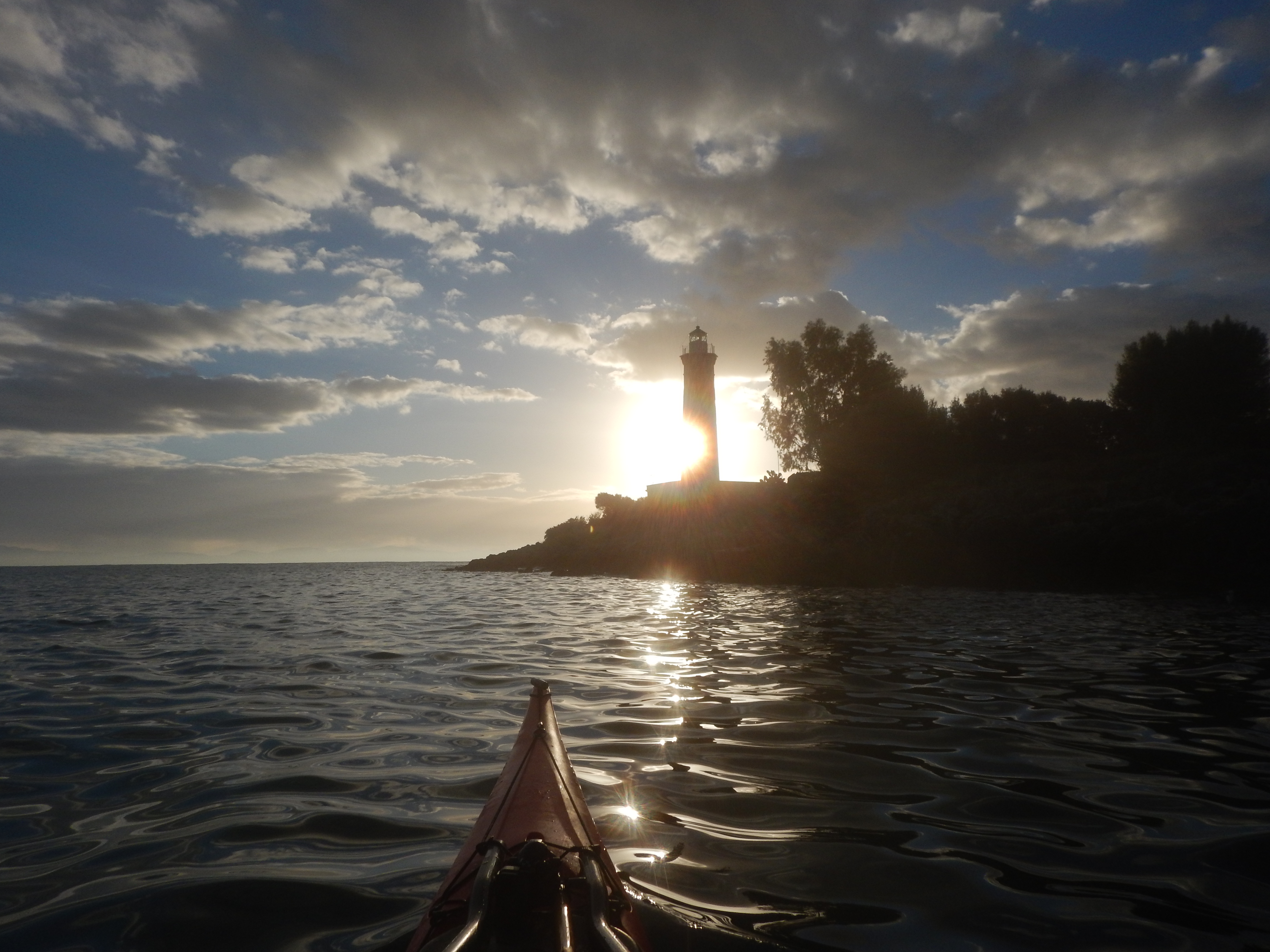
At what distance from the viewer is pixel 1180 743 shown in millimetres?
5348

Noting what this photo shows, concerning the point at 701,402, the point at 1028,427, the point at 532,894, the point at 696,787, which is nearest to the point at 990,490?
the point at 1028,427

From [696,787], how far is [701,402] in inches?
1658

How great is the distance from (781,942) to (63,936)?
2.85 m

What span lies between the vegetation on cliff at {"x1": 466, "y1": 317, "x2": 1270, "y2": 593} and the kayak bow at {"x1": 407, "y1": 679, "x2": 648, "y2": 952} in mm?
26227

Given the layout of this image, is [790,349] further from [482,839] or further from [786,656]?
[482,839]

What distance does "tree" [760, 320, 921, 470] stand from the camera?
44156mm

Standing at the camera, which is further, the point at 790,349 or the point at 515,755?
the point at 790,349

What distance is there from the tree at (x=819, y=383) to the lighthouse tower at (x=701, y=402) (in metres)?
4.19

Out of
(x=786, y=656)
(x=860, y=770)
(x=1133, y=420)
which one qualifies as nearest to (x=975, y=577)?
(x=1133, y=420)

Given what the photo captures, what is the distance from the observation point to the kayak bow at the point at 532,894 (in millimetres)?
2154

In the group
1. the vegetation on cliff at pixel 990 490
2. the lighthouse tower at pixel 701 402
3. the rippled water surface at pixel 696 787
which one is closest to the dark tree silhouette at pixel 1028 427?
the vegetation on cliff at pixel 990 490

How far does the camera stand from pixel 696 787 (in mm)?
4445

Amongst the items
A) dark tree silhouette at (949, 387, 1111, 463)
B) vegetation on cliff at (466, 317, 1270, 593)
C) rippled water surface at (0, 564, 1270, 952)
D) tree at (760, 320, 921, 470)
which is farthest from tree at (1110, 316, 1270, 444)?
rippled water surface at (0, 564, 1270, 952)

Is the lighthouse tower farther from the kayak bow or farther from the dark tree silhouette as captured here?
the kayak bow
